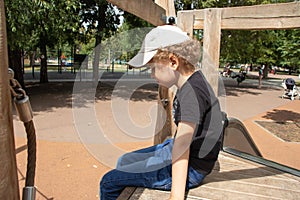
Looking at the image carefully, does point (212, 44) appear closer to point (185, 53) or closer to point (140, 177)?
point (185, 53)

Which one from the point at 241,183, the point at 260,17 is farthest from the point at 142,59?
the point at 260,17

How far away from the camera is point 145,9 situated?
7.40 ft

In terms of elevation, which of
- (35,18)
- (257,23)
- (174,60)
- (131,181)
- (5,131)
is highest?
(35,18)

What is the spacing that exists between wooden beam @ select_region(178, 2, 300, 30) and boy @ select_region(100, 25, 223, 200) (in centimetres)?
123

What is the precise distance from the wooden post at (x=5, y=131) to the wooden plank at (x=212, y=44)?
226cm

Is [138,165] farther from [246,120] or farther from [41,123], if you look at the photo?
[246,120]

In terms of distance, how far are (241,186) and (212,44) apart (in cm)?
144

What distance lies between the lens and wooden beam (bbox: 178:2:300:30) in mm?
2225

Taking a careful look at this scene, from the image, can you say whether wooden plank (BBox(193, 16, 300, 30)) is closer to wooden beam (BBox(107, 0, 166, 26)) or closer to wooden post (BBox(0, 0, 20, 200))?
wooden beam (BBox(107, 0, 166, 26))

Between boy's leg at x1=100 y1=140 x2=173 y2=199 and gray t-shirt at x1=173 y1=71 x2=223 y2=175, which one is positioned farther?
boy's leg at x1=100 y1=140 x2=173 y2=199

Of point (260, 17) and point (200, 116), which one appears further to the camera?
point (260, 17)

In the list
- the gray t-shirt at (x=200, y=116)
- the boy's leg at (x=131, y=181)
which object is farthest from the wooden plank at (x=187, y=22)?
the boy's leg at (x=131, y=181)

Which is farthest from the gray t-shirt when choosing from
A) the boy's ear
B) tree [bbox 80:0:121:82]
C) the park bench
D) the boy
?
tree [bbox 80:0:121:82]

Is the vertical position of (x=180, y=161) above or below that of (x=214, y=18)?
below
